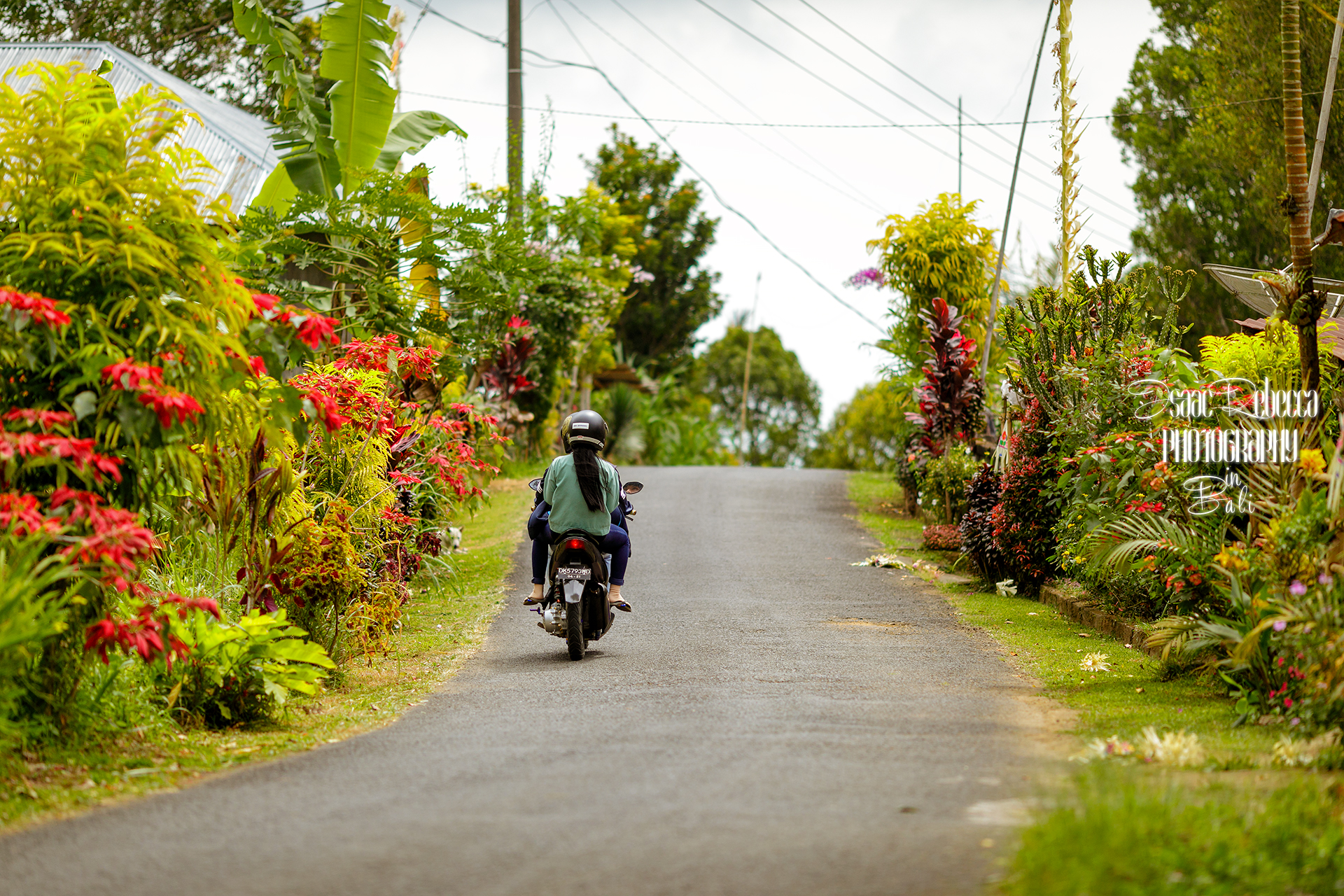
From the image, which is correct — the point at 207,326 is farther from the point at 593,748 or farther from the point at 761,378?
the point at 761,378

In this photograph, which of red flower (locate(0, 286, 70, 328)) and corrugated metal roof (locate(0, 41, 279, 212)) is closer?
red flower (locate(0, 286, 70, 328))

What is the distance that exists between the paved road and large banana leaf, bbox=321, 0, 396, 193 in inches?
223

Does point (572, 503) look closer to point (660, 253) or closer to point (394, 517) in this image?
point (394, 517)

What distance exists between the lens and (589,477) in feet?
29.4

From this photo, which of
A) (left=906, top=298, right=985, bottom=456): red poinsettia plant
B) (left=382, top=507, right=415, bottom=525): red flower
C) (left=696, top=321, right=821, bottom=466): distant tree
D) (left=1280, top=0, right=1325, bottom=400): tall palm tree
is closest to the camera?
(left=1280, top=0, right=1325, bottom=400): tall palm tree

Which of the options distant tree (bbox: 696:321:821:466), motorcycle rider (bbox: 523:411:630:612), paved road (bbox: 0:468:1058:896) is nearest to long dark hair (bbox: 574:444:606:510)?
motorcycle rider (bbox: 523:411:630:612)

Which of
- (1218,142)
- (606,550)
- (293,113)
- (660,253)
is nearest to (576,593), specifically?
(606,550)

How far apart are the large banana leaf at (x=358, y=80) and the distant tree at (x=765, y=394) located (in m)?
38.4

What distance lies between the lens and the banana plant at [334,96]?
12.3 meters

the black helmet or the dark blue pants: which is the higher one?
the black helmet

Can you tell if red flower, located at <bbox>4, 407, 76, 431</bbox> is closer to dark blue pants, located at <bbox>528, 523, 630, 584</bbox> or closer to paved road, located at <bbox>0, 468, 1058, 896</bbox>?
paved road, located at <bbox>0, 468, 1058, 896</bbox>

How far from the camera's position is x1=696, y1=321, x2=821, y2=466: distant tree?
5172 cm

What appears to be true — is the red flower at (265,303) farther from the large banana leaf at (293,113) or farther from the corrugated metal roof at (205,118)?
the corrugated metal roof at (205,118)

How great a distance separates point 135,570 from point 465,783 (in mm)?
2003
